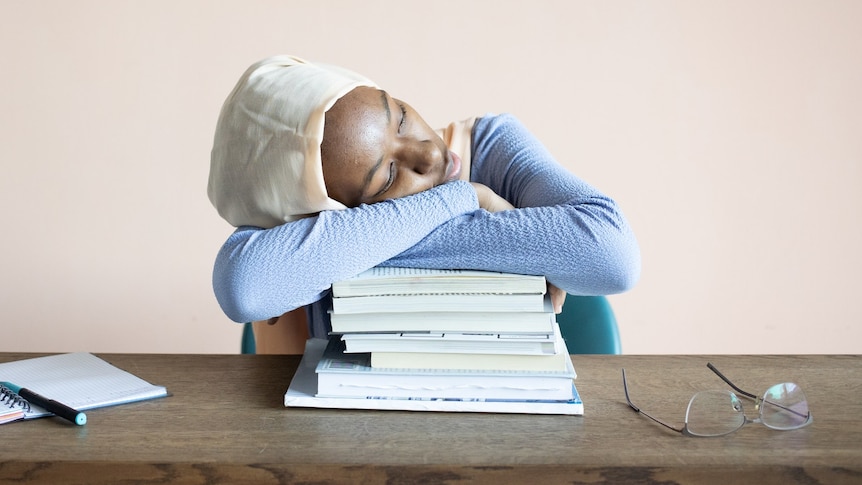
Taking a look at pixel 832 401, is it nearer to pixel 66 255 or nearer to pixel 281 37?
pixel 281 37

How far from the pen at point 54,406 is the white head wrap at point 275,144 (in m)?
0.33

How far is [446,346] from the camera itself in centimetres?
102

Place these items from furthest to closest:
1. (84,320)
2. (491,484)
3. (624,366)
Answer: (84,320)
(624,366)
(491,484)

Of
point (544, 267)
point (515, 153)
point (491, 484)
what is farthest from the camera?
point (515, 153)

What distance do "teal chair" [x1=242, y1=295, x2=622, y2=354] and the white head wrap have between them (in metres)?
0.72

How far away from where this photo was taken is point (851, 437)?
0.94 m

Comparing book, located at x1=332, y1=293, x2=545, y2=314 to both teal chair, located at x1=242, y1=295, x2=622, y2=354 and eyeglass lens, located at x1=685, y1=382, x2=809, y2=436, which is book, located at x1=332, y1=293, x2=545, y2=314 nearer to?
eyeglass lens, located at x1=685, y1=382, x2=809, y2=436

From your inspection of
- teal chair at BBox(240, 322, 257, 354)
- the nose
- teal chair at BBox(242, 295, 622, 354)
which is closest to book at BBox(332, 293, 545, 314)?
the nose

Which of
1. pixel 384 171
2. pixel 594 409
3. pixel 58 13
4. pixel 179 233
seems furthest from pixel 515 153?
pixel 58 13

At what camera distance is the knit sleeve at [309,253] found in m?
1.02

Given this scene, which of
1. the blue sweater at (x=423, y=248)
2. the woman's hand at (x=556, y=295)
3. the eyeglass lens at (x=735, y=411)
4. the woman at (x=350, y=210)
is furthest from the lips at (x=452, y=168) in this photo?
the eyeglass lens at (x=735, y=411)

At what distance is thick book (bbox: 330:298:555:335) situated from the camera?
1008 millimetres

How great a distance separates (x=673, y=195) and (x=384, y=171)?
1.82 meters

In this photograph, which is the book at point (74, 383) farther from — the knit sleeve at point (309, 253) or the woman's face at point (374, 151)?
the woman's face at point (374, 151)
